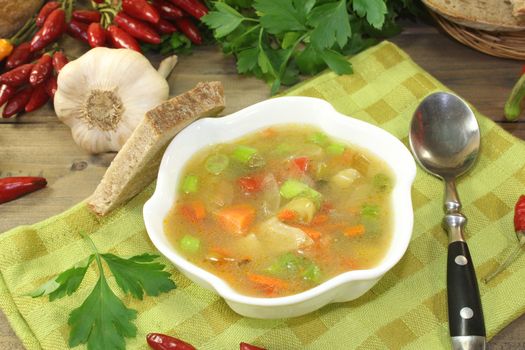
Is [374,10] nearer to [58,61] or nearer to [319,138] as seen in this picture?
[319,138]

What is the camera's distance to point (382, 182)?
9.71ft

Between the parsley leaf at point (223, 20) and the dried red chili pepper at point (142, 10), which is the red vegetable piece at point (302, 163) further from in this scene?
the dried red chili pepper at point (142, 10)

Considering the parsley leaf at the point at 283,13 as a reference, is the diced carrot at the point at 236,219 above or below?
below

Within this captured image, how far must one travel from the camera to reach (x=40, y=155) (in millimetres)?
3803

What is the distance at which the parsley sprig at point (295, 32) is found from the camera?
11.9 ft

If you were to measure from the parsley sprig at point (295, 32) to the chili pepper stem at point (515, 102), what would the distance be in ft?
2.85

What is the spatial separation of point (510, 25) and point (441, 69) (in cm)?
57

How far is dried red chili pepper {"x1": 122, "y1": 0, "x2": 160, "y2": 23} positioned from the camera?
4.19 meters

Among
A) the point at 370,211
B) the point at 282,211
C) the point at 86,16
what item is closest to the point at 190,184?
the point at 282,211

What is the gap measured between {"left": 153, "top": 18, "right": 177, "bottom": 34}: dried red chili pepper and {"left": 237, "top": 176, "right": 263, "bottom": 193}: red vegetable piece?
1.74 metres

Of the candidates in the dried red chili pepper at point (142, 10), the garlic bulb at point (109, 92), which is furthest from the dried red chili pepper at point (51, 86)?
the dried red chili pepper at point (142, 10)

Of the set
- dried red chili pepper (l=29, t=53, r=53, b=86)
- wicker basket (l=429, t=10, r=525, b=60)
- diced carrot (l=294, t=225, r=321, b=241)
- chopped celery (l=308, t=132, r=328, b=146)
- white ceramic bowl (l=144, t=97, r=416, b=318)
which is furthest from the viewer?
wicker basket (l=429, t=10, r=525, b=60)

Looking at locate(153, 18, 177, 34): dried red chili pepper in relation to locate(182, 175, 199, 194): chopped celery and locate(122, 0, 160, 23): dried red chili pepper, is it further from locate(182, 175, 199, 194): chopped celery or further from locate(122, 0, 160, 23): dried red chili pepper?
locate(182, 175, 199, 194): chopped celery

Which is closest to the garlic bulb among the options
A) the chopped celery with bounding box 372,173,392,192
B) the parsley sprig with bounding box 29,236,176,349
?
the parsley sprig with bounding box 29,236,176,349
